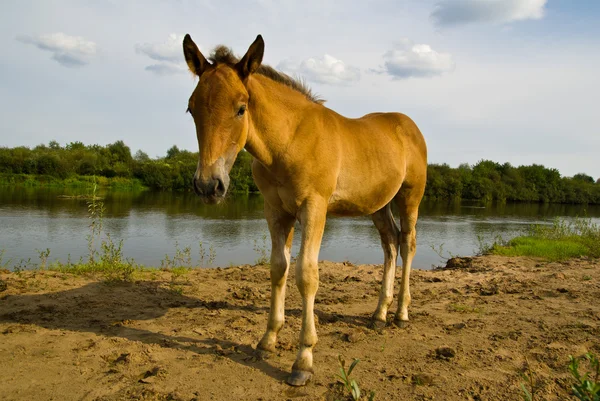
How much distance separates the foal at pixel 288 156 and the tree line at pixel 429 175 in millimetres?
56970

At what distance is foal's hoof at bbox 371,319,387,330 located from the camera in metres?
4.70

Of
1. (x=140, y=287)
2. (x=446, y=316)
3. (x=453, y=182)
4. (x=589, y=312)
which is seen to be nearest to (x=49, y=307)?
(x=140, y=287)

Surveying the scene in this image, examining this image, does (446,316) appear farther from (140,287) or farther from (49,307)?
(49,307)

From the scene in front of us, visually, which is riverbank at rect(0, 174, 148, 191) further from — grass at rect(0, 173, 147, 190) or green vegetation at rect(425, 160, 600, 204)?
green vegetation at rect(425, 160, 600, 204)

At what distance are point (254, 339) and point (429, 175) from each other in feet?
208

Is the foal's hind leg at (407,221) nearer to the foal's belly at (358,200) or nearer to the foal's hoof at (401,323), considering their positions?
the foal's hoof at (401,323)

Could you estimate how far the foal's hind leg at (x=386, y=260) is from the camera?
490cm

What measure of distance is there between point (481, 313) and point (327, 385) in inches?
118

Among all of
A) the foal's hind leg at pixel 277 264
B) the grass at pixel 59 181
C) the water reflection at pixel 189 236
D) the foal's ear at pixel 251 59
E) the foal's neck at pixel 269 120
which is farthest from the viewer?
the grass at pixel 59 181

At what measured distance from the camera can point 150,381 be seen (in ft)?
10.5

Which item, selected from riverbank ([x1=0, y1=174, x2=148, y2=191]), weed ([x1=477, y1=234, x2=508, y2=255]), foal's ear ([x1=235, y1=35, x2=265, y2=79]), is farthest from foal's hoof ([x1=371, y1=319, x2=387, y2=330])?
riverbank ([x1=0, y1=174, x2=148, y2=191])

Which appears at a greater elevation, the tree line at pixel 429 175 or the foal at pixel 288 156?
the tree line at pixel 429 175

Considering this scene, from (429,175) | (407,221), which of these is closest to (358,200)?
(407,221)

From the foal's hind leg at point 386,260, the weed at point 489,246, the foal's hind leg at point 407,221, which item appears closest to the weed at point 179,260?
the foal's hind leg at point 386,260
